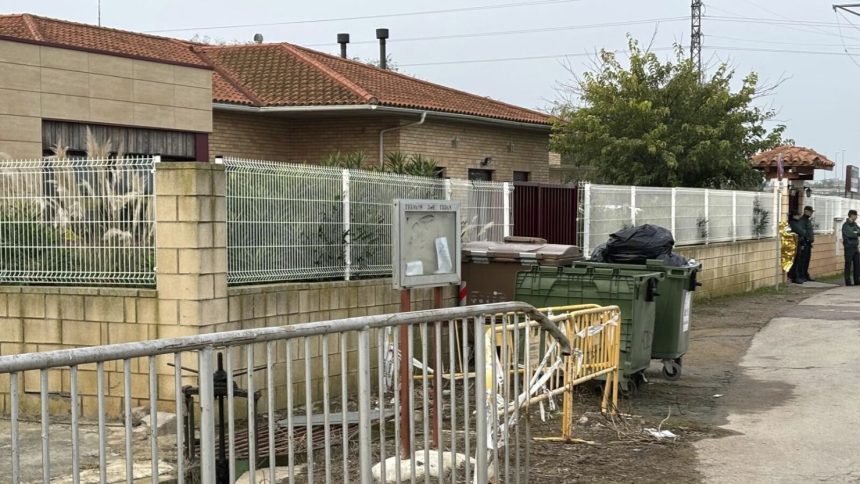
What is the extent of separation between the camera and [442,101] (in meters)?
25.3

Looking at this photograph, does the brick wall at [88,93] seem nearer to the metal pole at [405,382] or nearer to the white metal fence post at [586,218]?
the white metal fence post at [586,218]

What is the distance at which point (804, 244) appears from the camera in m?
26.0

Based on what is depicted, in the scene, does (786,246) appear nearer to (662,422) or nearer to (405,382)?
(662,422)

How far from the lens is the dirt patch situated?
7.50m

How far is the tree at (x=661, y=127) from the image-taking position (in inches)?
1054

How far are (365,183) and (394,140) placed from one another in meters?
11.9

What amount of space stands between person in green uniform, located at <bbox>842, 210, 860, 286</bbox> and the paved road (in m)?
9.89

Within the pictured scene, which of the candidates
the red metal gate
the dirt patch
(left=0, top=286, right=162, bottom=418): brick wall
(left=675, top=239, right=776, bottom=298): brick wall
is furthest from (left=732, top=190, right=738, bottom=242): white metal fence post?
(left=0, top=286, right=162, bottom=418): brick wall

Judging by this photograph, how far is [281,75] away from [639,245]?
47.9 ft

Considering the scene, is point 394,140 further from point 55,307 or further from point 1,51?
point 55,307

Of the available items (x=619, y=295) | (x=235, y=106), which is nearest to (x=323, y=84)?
(x=235, y=106)

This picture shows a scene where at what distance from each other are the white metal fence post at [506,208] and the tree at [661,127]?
12.7 m

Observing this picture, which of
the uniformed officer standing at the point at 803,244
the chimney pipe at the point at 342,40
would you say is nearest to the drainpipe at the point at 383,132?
the uniformed officer standing at the point at 803,244

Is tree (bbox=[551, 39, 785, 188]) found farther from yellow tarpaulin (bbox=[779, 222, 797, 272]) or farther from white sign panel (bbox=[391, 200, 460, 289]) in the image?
white sign panel (bbox=[391, 200, 460, 289])
